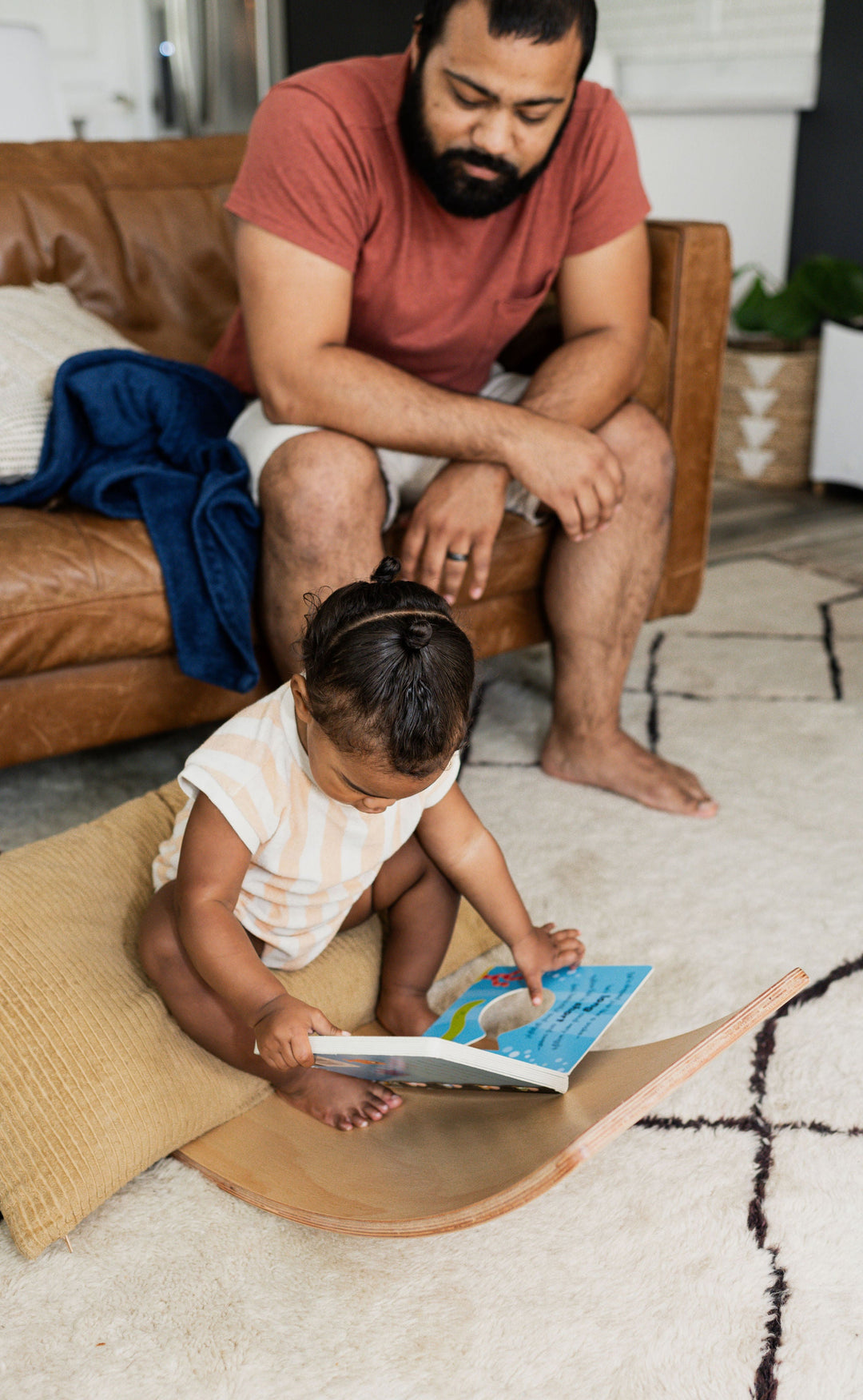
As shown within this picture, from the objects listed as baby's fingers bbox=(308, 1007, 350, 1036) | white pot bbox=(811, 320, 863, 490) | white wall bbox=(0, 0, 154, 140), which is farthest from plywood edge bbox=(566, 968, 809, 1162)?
white wall bbox=(0, 0, 154, 140)

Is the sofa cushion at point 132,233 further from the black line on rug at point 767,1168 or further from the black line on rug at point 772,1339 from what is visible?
the black line on rug at point 772,1339

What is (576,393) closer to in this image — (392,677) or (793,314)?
(392,677)

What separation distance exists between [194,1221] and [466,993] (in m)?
0.33

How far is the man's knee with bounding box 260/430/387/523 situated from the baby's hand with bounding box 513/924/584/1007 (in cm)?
56

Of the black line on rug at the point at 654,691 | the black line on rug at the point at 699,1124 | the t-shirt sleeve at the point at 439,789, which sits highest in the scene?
the t-shirt sleeve at the point at 439,789

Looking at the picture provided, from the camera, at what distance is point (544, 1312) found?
86 centimetres

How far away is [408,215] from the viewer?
150 centimetres

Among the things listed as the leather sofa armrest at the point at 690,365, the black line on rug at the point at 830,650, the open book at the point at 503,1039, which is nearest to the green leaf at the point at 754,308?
the black line on rug at the point at 830,650

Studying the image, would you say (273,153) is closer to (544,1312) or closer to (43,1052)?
(43,1052)

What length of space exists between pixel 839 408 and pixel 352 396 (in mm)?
2136

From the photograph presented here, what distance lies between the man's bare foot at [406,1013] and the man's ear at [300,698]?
333 millimetres

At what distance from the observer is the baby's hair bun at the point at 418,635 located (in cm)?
87

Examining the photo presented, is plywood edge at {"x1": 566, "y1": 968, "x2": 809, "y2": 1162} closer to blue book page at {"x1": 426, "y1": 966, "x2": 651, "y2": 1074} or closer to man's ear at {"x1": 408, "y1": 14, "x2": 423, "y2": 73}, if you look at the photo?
blue book page at {"x1": 426, "y1": 966, "x2": 651, "y2": 1074}

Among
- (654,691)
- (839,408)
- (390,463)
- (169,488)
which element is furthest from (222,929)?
(839,408)
